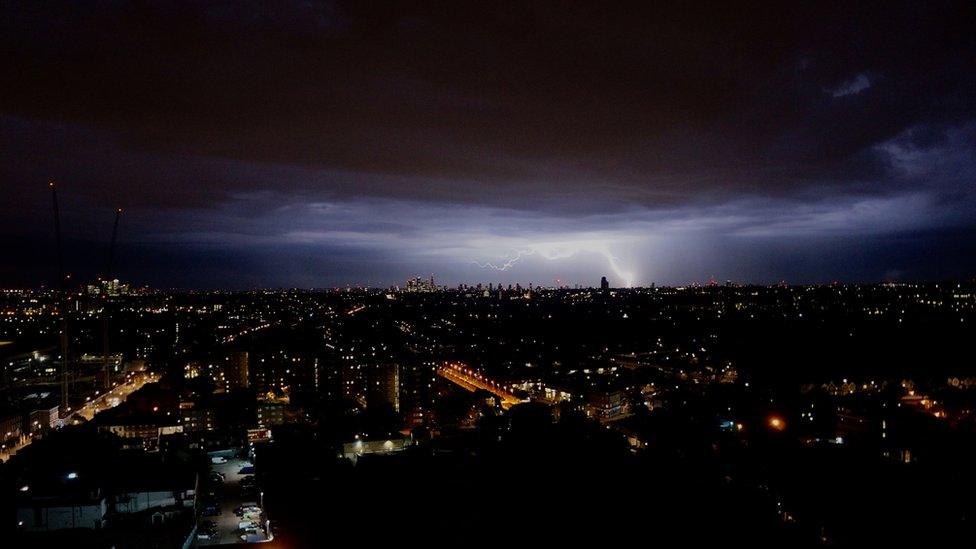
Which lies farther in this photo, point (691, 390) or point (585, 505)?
point (691, 390)

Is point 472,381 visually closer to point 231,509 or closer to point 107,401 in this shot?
point 107,401

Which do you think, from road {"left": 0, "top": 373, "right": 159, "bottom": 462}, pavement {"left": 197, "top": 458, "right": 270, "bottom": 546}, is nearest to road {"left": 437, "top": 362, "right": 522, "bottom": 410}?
pavement {"left": 197, "top": 458, "right": 270, "bottom": 546}

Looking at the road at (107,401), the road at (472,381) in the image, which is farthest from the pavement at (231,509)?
the road at (472,381)

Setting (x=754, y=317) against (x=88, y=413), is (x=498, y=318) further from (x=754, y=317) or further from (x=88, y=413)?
(x=88, y=413)

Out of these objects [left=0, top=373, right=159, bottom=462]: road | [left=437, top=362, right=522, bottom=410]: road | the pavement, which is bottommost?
[left=437, top=362, right=522, bottom=410]: road

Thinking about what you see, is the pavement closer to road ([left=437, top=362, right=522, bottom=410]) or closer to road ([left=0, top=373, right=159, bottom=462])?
road ([left=0, top=373, right=159, bottom=462])

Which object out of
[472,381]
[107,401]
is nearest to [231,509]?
[107,401]

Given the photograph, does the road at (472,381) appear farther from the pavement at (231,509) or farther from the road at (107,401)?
the road at (107,401)

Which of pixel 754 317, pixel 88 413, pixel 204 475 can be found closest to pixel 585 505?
pixel 204 475
